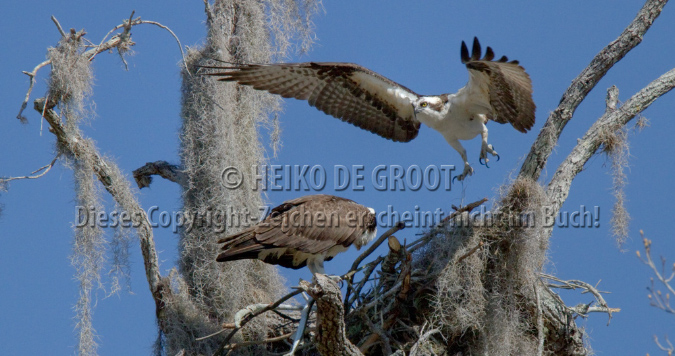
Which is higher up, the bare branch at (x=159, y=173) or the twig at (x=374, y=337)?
the bare branch at (x=159, y=173)

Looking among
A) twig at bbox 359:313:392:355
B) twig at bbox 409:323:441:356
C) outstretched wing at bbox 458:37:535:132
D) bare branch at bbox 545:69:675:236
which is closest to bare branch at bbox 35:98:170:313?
twig at bbox 359:313:392:355

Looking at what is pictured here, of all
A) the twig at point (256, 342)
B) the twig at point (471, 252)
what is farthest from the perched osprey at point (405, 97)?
the twig at point (256, 342)

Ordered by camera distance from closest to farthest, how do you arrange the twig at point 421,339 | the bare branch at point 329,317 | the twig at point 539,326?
the bare branch at point 329,317 → the twig at point 421,339 → the twig at point 539,326

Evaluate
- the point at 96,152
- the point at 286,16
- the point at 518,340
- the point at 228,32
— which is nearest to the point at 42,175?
the point at 96,152

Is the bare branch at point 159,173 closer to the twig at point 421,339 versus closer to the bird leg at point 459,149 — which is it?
the bird leg at point 459,149

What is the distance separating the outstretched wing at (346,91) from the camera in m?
7.87

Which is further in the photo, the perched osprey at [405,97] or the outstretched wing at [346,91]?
the outstretched wing at [346,91]

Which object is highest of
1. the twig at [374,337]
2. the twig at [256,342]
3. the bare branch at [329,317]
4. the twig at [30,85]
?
the twig at [30,85]

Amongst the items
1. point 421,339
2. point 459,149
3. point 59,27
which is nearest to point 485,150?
point 459,149

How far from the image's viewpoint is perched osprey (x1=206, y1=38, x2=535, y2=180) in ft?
23.0

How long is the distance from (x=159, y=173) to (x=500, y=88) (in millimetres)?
3823

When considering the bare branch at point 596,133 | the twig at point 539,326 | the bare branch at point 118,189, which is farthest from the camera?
the bare branch at point 596,133

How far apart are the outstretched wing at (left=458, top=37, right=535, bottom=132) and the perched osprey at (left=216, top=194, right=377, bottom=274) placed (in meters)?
1.57

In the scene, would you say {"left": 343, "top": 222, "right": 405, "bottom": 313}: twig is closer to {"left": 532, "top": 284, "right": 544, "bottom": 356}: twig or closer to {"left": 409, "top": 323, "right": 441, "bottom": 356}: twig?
{"left": 409, "top": 323, "right": 441, "bottom": 356}: twig
